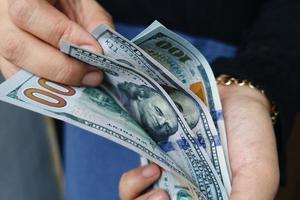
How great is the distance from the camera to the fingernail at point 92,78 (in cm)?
62

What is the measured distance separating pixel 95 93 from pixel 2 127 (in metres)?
0.48

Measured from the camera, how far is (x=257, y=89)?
2.28 feet

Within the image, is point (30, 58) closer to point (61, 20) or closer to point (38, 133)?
point (61, 20)

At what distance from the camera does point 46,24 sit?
0.57 metres

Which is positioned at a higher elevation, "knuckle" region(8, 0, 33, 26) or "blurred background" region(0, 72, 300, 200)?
"knuckle" region(8, 0, 33, 26)

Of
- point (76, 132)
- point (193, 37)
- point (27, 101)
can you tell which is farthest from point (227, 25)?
point (27, 101)

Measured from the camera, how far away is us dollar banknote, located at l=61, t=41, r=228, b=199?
0.58m

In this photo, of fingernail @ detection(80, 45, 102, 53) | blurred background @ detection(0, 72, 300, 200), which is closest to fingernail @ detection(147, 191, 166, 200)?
fingernail @ detection(80, 45, 102, 53)

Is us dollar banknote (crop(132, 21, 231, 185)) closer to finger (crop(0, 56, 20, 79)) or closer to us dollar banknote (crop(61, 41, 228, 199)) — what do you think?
us dollar banknote (crop(61, 41, 228, 199))

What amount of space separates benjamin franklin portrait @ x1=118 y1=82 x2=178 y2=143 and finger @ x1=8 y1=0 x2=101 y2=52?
76mm

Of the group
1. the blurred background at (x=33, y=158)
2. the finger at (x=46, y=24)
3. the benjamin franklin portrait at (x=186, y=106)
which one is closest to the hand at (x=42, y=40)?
the finger at (x=46, y=24)

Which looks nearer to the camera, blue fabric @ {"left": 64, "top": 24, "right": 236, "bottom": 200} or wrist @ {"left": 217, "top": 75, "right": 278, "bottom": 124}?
wrist @ {"left": 217, "top": 75, "right": 278, "bottom": 124}

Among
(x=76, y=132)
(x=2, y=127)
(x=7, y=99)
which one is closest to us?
(x=7, y=99)

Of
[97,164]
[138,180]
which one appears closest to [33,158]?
[97,164]
